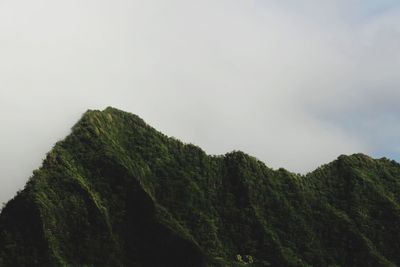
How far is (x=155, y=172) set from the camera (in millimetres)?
76312

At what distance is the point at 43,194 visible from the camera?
207 ft

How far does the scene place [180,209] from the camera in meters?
74.3

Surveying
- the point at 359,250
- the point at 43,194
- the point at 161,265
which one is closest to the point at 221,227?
the point at 161,265

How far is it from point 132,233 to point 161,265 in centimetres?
452

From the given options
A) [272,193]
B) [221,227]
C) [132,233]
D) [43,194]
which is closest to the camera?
[43,194]

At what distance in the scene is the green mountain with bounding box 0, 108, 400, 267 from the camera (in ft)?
204

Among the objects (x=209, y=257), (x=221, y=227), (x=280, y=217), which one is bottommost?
(x=209, y=257)

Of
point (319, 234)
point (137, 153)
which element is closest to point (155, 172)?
point (137, 153)

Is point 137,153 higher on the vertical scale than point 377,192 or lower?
lower

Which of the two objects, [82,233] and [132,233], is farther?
[132,233]

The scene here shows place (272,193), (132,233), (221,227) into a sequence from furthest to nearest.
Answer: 1. (272,193)
2. (221,227)
3. (132,233)

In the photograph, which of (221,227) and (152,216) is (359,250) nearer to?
(221,227)

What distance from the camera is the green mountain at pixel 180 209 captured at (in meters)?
62.3

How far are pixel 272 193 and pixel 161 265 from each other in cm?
2017
